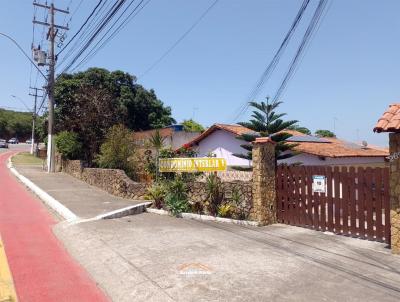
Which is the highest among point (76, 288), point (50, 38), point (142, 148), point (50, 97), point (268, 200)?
point (50, 38)

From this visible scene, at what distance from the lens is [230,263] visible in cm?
761

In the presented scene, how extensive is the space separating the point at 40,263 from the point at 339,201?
21.5 feet

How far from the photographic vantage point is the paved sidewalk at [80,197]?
13.9 m

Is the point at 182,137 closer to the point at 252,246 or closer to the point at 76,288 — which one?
the point at 252,246

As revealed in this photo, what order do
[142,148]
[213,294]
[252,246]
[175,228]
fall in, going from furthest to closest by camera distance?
1. [142,148]
2. [175,228]
3. [252,246]
4. [213,294]

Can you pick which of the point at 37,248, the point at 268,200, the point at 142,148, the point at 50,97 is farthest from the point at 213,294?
the point at 50,97

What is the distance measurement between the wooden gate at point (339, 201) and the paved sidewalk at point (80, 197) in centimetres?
568

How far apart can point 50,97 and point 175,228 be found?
21.0 meters

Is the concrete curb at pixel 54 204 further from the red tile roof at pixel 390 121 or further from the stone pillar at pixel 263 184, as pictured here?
the red tile roof at pixel 390 121

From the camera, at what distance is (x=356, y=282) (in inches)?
262

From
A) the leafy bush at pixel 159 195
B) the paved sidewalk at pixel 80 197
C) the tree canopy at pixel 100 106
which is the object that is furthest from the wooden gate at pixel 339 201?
the tree canopy at pixel 100 106

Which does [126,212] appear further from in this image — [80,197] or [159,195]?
[80,197]

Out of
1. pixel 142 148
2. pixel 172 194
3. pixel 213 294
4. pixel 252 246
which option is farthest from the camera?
pixel 142 148

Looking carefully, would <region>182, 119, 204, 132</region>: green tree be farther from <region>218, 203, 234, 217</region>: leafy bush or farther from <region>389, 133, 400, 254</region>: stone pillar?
<region>389, 133, 400, 254</region>: stone pillar
